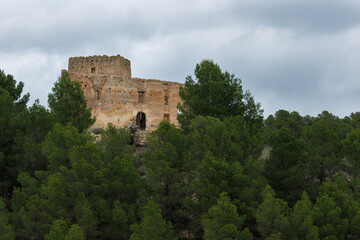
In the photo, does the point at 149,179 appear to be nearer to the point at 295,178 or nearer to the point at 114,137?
the point at 114,137

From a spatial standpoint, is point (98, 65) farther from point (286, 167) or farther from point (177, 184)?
point (286, 167)

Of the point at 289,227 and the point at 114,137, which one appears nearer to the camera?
the point at 289,227

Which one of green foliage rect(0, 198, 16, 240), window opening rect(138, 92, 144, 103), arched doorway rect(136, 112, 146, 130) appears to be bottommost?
green foliage rect(0, 198, 16, 240)

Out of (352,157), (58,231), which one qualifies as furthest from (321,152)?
(58,231)

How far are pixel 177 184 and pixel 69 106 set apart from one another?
13.2 m

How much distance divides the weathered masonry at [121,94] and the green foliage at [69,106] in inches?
238

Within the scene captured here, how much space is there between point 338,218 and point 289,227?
10.5 feet

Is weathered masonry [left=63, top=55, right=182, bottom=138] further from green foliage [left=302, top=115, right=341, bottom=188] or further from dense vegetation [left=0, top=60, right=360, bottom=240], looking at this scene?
green foliage [left=302, top=115, right=341, bottom=188]

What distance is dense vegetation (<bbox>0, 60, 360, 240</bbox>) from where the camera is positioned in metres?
30.0

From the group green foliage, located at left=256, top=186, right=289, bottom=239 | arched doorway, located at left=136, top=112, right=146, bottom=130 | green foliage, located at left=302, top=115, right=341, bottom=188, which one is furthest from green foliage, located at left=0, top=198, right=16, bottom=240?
arched doorway, located at left=136, top=112, right=146, bottom=130

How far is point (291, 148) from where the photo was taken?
3628cm

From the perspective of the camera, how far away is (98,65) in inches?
2094

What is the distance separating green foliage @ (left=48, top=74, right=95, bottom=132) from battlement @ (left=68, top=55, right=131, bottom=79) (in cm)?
903

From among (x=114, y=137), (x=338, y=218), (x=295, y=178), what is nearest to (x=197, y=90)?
(x=114, y=137)
